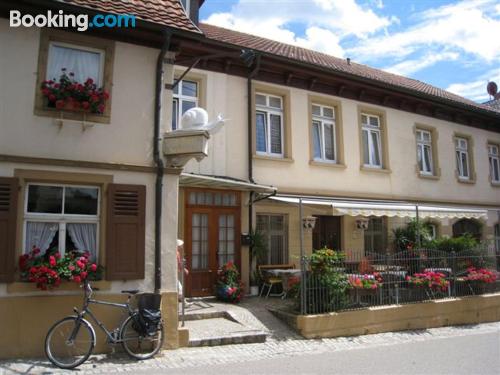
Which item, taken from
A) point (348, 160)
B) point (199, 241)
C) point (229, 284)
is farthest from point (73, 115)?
point (348, 160)

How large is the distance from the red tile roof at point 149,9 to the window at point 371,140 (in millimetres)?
7620

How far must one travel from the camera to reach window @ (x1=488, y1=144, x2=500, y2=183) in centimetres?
1836

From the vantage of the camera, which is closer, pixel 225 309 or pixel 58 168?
pixel 58 168

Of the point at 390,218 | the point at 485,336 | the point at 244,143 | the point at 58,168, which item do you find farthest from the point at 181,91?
the point at 485,336

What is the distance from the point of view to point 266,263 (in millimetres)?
12148

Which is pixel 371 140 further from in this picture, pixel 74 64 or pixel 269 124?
pixel 74 64

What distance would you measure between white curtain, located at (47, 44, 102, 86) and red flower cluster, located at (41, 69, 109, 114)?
0.14 m

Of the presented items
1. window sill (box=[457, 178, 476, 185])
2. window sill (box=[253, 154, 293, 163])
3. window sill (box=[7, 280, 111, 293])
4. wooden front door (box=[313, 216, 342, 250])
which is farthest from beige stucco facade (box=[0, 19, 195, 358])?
window sill (box=[457, 178, 476, 185])

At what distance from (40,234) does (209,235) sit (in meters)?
4.58

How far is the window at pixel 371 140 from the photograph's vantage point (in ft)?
47.7

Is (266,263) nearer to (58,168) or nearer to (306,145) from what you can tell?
(306,145)

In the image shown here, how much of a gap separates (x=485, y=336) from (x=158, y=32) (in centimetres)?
856

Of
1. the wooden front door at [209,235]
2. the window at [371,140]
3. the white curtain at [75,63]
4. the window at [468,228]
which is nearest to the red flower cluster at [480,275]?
the window at [371,140]

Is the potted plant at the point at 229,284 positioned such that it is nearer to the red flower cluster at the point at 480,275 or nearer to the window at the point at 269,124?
the window at the point at 269,124
